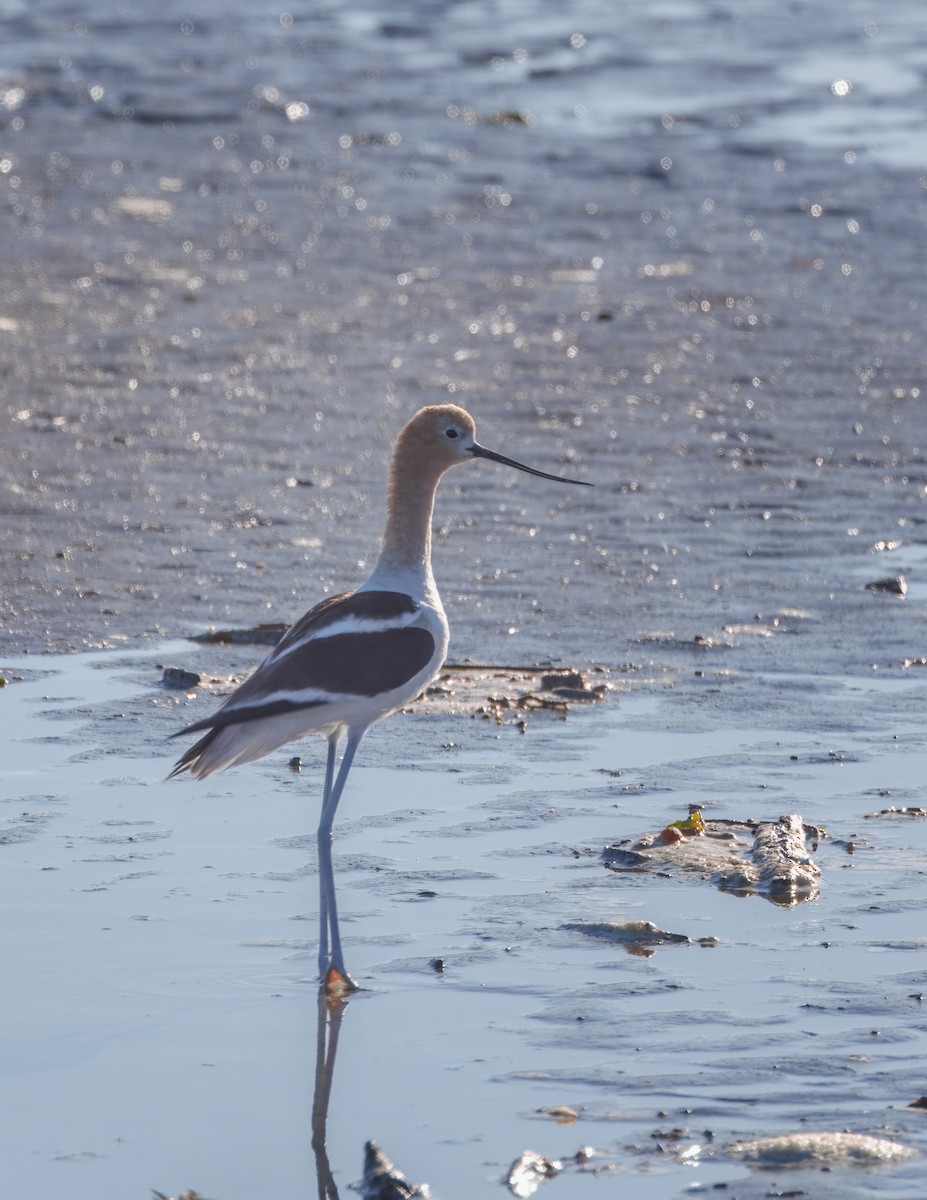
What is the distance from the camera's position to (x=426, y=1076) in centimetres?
455

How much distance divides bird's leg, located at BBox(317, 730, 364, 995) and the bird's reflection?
0.06 m

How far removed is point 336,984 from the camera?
5020 mm

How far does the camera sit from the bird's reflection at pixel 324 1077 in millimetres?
4180

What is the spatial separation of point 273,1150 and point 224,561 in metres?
4.25

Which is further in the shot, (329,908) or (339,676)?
(339,676)

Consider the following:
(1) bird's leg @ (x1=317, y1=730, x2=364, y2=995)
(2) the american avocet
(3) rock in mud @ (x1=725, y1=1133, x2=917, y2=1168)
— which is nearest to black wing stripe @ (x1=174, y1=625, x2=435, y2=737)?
(2) the american avocet

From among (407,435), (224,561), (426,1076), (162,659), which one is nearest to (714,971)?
(426,1076)

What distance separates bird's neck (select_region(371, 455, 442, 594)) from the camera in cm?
578

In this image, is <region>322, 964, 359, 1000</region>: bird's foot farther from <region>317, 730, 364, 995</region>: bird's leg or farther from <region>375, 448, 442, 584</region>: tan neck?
<region>375, 448, 442, 584</region>: tan neck

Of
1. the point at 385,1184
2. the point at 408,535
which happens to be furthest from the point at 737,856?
the point at 385,1184

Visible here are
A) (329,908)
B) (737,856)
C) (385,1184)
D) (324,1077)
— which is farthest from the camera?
(737,856)

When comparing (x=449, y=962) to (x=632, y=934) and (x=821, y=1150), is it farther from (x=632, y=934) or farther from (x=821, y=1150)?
(x=821, y=1150)

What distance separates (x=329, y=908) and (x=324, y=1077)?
57 centimetres

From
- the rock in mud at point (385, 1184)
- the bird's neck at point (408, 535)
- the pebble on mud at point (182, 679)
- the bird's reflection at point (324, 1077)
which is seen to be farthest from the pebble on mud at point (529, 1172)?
the pebble on mud at point (182, 679)
